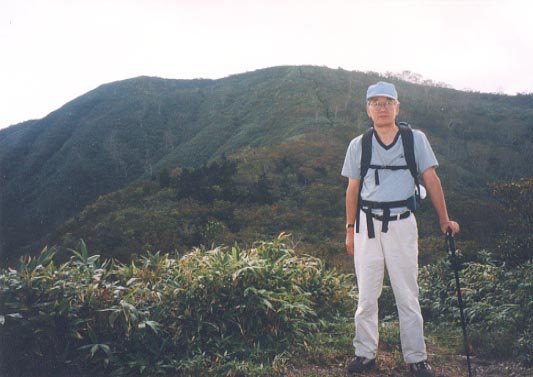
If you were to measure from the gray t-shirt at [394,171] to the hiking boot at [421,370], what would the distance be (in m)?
1.27

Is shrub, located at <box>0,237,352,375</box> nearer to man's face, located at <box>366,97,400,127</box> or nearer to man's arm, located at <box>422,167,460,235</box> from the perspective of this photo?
man's arm, located at <box>422,167,460,235</box>

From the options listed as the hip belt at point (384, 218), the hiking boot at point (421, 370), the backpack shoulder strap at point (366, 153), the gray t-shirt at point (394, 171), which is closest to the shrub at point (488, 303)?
the hiking boot at point (421, 370)

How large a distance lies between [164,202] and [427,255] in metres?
9.79

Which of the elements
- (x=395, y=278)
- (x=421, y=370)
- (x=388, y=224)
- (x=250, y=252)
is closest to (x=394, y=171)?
(x=388, y=224)

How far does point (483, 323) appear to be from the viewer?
4.85 meters

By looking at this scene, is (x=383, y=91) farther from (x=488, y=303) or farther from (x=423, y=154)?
(x=488, y=303)

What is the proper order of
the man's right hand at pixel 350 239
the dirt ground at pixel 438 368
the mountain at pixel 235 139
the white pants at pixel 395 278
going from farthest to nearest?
the mountain at pixel 235 139, the man's right hand at pixel 350 239, the dirt ground at pixel 438 368, the white pants at pixel 395 278

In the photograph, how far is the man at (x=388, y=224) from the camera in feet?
11.6

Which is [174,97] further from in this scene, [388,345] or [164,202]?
[388,345]

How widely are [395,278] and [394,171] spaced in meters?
0.86

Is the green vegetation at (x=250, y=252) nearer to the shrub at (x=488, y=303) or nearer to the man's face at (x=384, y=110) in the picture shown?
the shrub at (x=488, y=303)

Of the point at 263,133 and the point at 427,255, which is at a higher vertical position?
the point at 263,133

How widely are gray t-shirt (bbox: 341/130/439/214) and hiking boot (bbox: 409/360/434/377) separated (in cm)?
127

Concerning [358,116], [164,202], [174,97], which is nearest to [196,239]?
[164,202]
